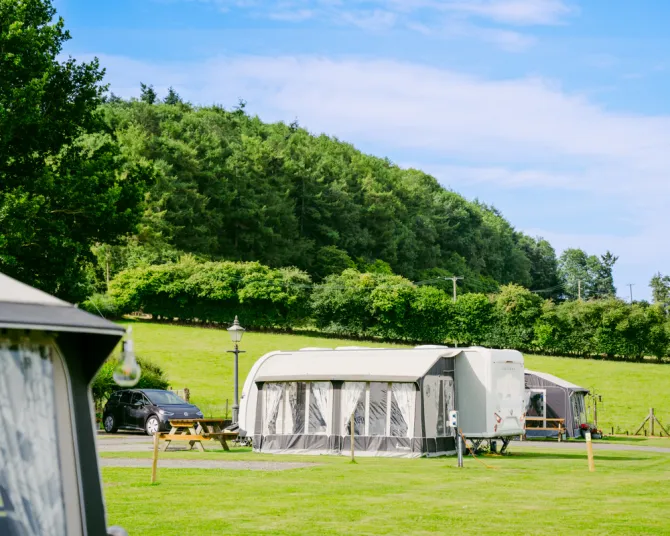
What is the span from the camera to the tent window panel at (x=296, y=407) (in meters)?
25.7

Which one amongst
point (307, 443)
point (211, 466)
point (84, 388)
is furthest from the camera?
point (307, 443)

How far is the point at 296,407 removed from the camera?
25859 mm

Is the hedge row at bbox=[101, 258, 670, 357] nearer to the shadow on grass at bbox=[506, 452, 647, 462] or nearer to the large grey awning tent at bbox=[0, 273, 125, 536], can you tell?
the shadow on grass at bbox=[506, 452, 647, 462]

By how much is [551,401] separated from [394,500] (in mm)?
24956

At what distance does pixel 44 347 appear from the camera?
5359mm

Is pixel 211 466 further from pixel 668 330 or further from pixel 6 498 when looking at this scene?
pixel 668 330

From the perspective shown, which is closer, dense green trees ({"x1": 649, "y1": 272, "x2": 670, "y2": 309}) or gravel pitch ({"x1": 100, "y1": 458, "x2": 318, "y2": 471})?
gravel pitch ({"x1": 100, "y1": 458, "x2": 318, "y2": 471})

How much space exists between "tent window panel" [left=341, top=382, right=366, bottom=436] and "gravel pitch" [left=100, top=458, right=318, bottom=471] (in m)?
Result: 3.43

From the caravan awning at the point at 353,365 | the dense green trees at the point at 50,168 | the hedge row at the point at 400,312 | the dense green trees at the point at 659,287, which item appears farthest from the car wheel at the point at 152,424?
the dense green trees at the point at 659,287

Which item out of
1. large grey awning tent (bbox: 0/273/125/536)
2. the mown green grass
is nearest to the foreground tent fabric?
large grey awning tent (bbox: 0/273/125/536)

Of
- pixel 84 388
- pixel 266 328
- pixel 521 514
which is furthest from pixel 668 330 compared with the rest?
pixel 84 388

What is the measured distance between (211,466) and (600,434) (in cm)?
2298

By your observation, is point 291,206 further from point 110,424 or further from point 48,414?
point 48,414

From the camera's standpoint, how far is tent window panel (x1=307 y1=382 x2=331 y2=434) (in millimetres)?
25422
